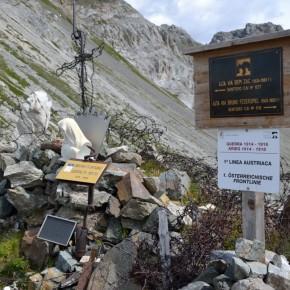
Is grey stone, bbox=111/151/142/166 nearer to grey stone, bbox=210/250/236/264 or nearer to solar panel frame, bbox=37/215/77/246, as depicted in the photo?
solar panel frame, bbox=37/215/77/246

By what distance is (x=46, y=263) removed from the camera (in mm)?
7492

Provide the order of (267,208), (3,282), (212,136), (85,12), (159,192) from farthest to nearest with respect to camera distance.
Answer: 1. (85,12)
2. (212,136)
3. (159,192)
4. (267,208)
5. (3,282)

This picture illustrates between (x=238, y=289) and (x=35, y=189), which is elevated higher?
(x=35, y=189)

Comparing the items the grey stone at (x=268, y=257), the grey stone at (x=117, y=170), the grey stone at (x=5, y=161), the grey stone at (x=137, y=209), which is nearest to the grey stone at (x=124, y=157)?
the grey stone at (x=117, y=170)

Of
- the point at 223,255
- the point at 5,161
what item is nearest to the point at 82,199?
the point at 5,161

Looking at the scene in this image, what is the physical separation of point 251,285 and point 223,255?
0.93 metres

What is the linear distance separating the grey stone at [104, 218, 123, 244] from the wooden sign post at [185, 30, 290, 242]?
2.24 meters

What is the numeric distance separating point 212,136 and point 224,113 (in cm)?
5381

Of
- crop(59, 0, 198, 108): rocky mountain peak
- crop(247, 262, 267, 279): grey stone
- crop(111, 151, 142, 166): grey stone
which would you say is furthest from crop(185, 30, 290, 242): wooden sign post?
crop(59, 0, 198, 108): rocky mountain peak

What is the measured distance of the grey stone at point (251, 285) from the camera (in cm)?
501

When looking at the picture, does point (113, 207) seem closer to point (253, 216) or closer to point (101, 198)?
point (101, 198)

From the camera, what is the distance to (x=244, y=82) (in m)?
6.08

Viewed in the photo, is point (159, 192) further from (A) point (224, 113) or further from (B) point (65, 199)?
(A) point (224, 113)

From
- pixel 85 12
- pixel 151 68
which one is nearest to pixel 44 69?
pixel 151 68
